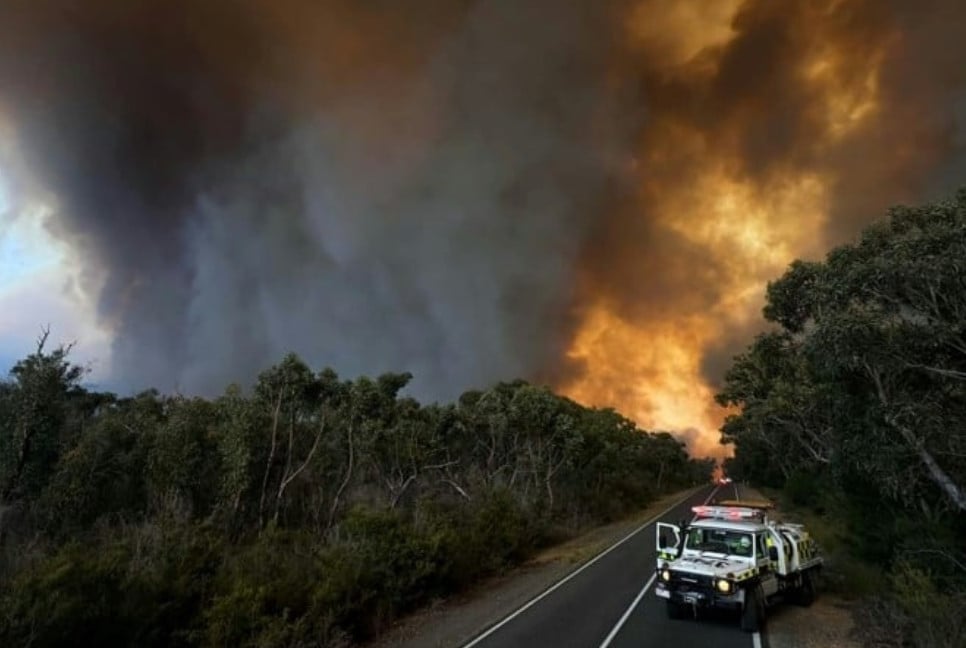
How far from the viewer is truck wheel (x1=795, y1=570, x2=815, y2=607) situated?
1515 centimetres

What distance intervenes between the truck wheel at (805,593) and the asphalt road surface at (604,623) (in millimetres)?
2748

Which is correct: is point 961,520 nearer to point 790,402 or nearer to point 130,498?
point 790,402

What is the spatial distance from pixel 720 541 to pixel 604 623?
3.45 meters

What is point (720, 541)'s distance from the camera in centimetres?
A: 1421

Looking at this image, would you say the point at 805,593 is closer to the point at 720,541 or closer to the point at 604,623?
the point at 720,541

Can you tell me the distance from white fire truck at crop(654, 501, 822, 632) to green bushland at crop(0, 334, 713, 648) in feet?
22.5

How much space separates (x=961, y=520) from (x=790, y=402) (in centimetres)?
1368

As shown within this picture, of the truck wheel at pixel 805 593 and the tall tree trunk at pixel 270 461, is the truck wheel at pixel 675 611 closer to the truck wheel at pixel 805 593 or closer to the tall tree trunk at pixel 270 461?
the truck wheel at pixel 805 593

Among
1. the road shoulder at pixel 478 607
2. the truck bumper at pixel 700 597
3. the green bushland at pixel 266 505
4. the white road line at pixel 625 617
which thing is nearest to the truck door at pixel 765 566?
the truck bumper at pixel 700 597

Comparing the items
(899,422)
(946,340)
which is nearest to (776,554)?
(899,422)

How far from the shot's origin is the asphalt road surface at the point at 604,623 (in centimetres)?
1180

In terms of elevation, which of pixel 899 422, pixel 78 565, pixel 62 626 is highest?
pixel 899 422

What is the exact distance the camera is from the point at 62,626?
798 cm

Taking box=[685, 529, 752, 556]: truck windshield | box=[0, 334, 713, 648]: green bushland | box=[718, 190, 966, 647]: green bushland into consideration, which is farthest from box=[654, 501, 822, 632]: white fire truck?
box=[0, 334, 713, 648]: green bushland
